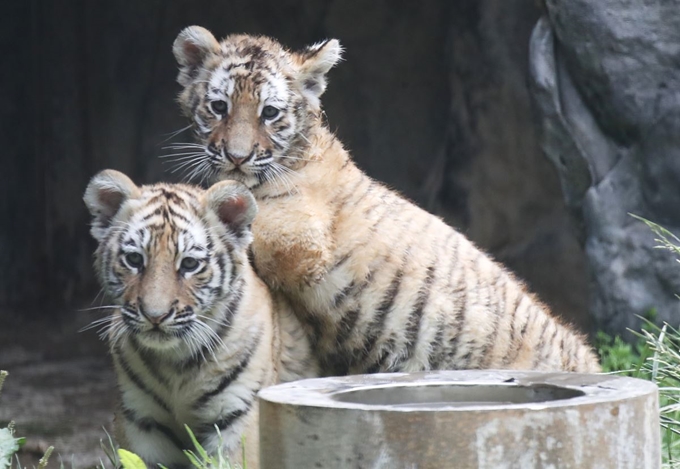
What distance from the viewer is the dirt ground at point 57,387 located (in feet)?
20.5

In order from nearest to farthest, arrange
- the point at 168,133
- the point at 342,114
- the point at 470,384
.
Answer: the point at 470,384 < the point at 342,114 < the point at 168,133

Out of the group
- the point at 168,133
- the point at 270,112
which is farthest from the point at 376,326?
the point at 168,133

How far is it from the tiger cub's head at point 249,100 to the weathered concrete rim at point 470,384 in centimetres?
140

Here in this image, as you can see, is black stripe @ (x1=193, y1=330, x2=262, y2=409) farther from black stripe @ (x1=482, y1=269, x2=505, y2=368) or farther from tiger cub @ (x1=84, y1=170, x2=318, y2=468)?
black stripe @ (x1=482, y1=269, x2=505, y2=368)

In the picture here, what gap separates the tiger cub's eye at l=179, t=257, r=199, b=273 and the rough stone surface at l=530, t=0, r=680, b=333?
298 centimetres

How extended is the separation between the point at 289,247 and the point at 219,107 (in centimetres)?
65

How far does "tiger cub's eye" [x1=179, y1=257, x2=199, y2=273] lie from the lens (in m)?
3.59

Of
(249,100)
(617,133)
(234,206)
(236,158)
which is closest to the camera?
(234,206)

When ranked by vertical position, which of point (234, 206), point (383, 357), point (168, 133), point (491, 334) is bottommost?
point (383, 357)

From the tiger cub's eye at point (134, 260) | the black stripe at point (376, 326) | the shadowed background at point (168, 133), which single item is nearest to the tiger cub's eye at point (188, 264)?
the tiger cub's eye at point (134, 260)

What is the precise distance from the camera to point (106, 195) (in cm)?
377

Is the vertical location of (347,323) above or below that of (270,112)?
below

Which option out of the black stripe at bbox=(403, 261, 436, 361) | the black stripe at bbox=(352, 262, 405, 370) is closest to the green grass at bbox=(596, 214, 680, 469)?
the black stripe at bbox=(403, 261, 436, 361)

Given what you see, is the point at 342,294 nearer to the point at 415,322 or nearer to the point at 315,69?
the point at 415,322
